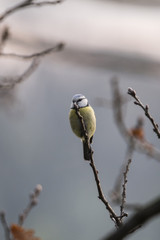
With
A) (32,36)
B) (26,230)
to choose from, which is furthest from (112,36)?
(26,230)

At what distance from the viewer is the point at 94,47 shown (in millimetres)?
3674

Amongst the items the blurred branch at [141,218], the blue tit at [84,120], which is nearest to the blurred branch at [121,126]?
the blue tit at [84,120]

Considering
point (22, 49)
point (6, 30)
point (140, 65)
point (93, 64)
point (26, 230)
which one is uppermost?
point (22, 49)

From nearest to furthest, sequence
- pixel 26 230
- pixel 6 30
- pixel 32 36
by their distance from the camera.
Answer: pixel 26 230
pixel 6 30
pixel 32 36

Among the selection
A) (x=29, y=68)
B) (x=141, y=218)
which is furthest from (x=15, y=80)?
(x=141, y=218)

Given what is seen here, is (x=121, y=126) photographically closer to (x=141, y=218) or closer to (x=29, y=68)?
(x=29, y=68)

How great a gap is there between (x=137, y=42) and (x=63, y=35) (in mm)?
702

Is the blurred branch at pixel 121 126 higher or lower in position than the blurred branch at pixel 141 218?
higher

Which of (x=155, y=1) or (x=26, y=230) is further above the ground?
(x=155, y=1)

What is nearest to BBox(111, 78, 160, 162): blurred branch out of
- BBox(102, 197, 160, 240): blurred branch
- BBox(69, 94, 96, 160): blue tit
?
BBox(69, 94, 96, 160): blue tit

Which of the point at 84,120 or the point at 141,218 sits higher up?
the point at 84,120

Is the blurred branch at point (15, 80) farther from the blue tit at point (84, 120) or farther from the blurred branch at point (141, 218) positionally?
the blurred branch at point (141, 218)

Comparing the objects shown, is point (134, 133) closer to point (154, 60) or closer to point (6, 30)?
point (6, 30)

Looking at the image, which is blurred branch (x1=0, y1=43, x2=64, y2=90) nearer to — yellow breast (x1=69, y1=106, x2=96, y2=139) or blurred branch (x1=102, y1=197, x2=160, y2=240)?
yellow breast (x1=69, y1=106, x2=96, y2=139)
